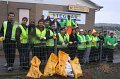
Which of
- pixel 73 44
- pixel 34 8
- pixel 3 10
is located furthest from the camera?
pixel 34 8

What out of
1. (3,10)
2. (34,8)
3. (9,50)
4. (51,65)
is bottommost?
(51,65)

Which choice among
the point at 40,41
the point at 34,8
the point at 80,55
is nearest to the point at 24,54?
the point at 40,41

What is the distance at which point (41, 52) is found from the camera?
42.8ft

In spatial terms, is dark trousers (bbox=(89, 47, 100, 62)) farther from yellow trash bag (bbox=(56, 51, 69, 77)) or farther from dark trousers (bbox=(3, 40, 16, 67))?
dark trousers (bbox=(3, 40, 16, 67))

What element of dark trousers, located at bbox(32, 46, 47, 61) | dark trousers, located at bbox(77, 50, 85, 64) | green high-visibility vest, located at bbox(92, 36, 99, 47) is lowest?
dark trousers, located at bbox(77, 50, 85, 64)

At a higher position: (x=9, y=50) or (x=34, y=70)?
(x=9, y=50)

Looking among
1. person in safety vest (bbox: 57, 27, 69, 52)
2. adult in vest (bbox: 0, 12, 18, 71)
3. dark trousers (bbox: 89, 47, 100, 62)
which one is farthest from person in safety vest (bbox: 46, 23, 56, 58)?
dark trousers (bbox: 89, 47, 100, 62)

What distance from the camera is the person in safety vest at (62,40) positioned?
536 inches

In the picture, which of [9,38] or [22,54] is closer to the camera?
[9,38]

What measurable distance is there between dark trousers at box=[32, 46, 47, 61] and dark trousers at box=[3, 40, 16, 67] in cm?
79

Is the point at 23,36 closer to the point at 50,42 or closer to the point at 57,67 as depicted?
the point at 50,42

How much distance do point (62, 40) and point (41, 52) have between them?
110 cm

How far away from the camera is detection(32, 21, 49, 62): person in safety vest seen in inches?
506

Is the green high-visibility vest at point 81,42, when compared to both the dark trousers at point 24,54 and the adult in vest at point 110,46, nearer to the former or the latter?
the adult in vest at point 110,46
